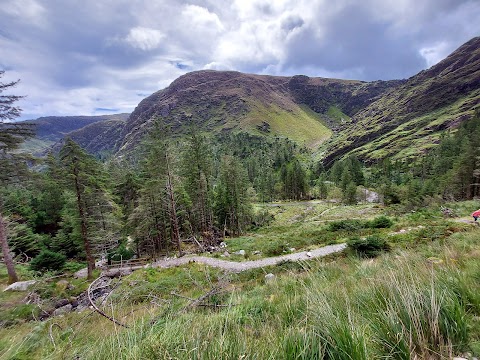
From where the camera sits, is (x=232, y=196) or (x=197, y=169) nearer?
(x=197, y=169)

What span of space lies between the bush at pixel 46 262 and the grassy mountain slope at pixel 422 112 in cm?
12923

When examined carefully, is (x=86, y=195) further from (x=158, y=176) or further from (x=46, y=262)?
(x=46, y=262)

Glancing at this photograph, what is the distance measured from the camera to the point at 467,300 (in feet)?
8.02

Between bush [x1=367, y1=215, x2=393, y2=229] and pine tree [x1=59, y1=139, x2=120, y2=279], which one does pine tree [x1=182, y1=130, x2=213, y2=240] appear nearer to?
pine tree [x1=59, y1=139, x2=120, y2=279]

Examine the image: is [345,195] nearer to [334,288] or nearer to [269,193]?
[269,193]

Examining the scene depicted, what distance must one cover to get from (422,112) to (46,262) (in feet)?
623

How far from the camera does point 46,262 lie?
22609 millimetres

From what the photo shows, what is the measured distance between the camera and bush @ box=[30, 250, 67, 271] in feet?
72.2

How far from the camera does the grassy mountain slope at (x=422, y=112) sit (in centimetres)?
12012

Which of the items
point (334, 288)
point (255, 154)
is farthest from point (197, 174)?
point (255, 154)

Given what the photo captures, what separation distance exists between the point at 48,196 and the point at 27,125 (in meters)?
37.5

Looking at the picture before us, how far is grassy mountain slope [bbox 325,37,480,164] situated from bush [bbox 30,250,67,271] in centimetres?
12923

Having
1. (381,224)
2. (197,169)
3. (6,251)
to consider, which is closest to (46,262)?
(6,251)

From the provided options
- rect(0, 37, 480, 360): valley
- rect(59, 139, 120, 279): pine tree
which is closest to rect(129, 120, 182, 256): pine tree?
rect(0, 37, 480, 360): valley
